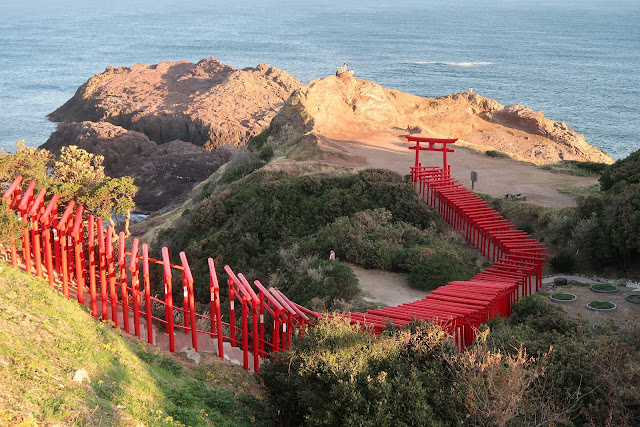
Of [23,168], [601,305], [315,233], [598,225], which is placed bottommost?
[315,233]

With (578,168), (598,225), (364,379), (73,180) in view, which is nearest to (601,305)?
(598,225)

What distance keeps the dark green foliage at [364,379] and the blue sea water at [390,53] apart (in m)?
47.6

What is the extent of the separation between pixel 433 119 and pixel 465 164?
11.9 metres

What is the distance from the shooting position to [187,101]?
68000 mm

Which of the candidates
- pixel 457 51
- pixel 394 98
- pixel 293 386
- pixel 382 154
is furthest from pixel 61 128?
pixel 457 51

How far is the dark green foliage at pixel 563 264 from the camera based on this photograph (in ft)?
68.9

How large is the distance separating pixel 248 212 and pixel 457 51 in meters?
102

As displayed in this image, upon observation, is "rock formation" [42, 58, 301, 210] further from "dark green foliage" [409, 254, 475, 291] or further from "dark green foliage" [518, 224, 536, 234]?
"dark green foliage" [409, 254, 475, 291]

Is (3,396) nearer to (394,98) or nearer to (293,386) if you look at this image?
(293,386)

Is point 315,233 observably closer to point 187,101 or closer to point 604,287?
point 604,287

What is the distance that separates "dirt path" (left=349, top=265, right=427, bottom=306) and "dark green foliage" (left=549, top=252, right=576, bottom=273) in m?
4.60

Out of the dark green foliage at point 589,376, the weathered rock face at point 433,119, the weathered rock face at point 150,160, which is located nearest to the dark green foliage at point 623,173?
the weathered rock face at point 433,119

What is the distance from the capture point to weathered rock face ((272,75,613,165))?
3756 cm

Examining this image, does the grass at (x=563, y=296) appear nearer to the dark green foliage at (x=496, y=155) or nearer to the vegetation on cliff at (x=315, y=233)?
the vegetation on cliff at (x=315, y=233)
